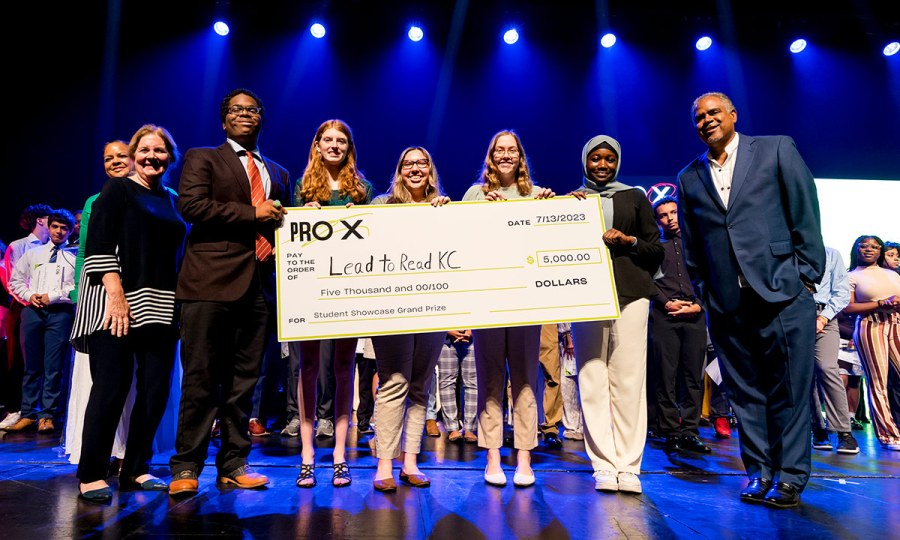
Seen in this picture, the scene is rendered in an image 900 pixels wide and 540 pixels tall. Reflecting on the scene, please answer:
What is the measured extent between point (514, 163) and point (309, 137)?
493 cm

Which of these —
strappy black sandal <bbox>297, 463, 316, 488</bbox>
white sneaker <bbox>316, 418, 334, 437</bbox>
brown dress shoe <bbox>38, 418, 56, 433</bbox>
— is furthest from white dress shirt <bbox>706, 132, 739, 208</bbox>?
brown dress shoe <bbox>38, 418, 56, 433</bbox>

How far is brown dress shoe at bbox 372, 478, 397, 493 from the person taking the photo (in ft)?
8.18

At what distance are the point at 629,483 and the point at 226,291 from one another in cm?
206

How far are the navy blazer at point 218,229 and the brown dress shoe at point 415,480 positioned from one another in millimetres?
1104

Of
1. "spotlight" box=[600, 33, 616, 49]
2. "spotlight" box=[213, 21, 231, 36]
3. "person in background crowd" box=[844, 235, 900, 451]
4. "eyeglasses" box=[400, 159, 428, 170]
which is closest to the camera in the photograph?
"eyeglasses" box=[400, 159, 428, 170]

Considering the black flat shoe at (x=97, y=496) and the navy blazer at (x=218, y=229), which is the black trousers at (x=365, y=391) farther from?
the black flat shoe at (x=97, y=496)

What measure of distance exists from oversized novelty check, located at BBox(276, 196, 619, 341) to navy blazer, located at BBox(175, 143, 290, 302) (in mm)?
155

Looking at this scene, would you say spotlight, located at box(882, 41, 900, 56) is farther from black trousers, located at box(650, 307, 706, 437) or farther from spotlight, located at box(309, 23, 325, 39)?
spotlight, located at box(309, 23, 325, 39)

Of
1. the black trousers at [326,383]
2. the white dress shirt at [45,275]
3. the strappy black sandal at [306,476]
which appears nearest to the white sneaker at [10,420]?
the white dress shirt at [45,275]

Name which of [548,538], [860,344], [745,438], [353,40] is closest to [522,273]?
[548,538]

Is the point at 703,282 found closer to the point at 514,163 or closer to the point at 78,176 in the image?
the point at 514,163

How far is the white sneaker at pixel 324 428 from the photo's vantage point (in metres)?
4.38

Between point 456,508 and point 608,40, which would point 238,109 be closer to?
point 456,508

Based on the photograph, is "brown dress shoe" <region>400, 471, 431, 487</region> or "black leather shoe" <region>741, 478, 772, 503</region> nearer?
"black leather shoe" <region>741, 478, 772, 503</region>
